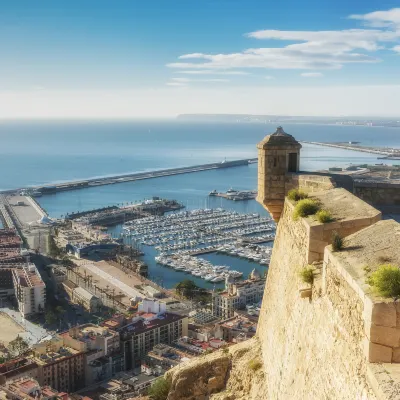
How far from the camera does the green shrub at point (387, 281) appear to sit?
2730 mm

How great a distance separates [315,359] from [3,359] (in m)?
19.2

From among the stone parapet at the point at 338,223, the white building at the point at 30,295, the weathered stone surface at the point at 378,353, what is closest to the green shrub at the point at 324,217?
the stone parapet at the point at 338,223

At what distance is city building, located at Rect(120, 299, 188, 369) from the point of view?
2192cm

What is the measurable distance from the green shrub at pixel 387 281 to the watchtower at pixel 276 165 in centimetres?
378

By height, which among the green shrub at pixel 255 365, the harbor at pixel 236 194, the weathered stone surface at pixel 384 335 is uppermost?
the weathered stone surface at pixel 384 335

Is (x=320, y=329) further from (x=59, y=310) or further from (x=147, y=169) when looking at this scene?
(x=147, y=169)

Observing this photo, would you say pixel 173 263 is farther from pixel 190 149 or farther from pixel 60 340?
pixel 190 149

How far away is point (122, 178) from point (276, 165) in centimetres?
6878

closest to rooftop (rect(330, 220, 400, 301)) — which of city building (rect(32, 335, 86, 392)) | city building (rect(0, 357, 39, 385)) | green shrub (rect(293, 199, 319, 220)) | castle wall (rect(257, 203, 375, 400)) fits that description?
castle wall (rect(257, 203, 375, 400))

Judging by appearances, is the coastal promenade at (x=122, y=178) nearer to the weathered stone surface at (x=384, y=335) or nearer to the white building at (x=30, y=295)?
the white building at (x=30, y=295)

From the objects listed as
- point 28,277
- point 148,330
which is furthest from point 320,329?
point 28,277

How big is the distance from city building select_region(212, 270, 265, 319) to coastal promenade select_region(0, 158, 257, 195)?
39.7 metres

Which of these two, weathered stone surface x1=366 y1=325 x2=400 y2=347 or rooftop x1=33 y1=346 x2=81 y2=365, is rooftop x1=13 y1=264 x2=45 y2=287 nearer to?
rooftop x1=33 y1=346 x2=81 y2=365

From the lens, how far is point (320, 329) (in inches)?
148
